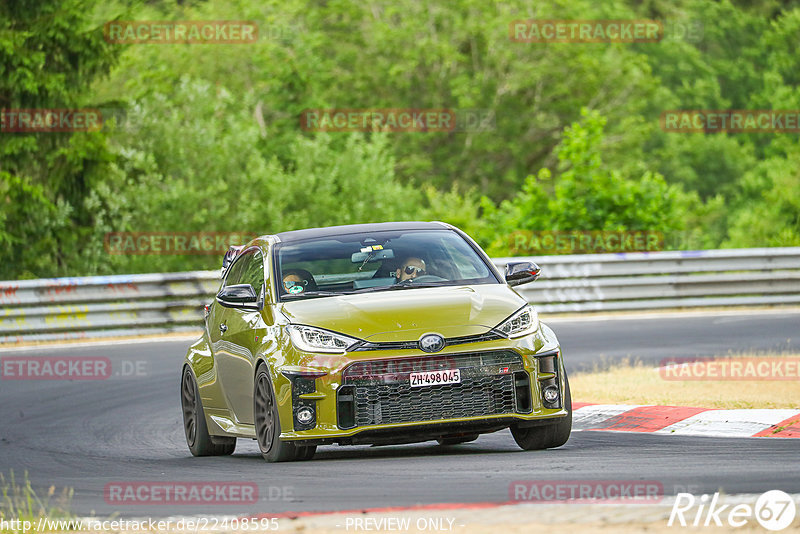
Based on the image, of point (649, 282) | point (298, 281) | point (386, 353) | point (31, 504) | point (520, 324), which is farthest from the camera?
point (649, 282)

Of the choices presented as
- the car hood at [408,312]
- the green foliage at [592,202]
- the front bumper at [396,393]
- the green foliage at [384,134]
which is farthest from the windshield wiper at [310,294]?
the green foliage at [384,134]

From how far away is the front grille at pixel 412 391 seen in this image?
344 inches

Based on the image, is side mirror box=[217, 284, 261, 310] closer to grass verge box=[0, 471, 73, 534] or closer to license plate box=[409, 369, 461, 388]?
license plate box=[409, 369, 461, 388]

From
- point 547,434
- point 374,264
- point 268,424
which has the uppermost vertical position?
point 374,264

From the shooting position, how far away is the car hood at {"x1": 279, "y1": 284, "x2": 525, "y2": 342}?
346 inches

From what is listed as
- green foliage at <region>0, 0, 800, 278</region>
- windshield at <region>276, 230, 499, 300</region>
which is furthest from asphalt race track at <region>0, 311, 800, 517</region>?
green foliage at <region>0, 0, 800, 278</region>

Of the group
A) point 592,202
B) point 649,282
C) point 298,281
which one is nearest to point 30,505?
point 298,281

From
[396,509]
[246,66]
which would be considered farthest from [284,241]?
[246,66]

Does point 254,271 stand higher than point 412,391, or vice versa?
point 254,271

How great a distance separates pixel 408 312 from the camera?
29.3ft

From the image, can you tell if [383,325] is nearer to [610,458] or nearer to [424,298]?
[424,298]

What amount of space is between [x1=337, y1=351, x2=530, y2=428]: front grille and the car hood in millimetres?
168

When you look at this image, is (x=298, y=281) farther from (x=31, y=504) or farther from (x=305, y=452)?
(x=31, y=504)

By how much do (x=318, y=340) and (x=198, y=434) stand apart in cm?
227
